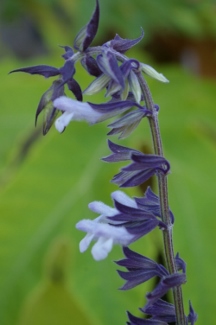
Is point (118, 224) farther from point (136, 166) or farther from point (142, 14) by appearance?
point (142, 14)

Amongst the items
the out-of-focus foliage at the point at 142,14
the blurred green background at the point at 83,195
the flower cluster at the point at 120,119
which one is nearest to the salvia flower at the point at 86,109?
the flower cluster at the point at 120,119

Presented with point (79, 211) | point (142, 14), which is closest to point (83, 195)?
point (79, 211)

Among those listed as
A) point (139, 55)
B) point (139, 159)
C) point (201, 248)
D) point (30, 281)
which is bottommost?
point (30, 281)

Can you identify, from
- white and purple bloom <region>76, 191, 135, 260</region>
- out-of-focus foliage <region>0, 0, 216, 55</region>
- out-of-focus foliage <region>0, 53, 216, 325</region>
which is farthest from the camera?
out-of-focus foliage <region>0, 0, 216, 55</region>

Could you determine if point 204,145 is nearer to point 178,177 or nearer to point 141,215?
point 178,177

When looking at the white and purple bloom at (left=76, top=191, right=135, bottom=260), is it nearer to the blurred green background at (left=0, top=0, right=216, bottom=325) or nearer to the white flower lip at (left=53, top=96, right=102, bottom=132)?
the white flower lip at (left=53, top=96, right=102, bottom=132)

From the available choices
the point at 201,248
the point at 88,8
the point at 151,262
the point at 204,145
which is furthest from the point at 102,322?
the point at 88,8

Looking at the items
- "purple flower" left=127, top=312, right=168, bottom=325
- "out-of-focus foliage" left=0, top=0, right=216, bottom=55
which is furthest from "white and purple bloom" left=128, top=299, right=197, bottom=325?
"out-of-focus foliage" left=0, top=0, right=216, bottom=55

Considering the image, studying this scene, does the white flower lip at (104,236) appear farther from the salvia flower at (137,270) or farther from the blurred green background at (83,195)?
the blurred green background at (83,195)

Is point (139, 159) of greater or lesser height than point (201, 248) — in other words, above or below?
above
